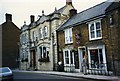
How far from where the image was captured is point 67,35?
28359 millimetres

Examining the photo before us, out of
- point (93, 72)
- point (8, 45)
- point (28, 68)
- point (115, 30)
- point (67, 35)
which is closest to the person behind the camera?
point (115, 30)

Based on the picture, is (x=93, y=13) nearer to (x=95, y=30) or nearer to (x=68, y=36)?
(x=95, y=30)

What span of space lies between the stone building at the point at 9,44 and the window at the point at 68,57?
82.5 feet

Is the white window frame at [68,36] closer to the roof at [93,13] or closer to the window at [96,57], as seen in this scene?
the roof at [93,13]

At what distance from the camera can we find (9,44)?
5212 cm

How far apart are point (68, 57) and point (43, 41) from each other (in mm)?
7275

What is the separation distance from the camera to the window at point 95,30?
22.6m

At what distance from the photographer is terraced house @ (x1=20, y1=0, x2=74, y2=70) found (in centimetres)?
3130

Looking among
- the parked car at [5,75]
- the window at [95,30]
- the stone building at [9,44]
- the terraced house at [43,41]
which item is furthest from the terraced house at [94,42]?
the stone building at [9,44]

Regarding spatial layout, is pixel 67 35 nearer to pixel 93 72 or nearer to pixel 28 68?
pixel 93 72

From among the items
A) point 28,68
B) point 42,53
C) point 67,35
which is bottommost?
point 28,68

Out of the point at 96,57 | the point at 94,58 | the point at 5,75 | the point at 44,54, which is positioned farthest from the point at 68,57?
the point at 5,75

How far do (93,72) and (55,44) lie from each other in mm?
9539

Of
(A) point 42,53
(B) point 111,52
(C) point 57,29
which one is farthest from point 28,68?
(B) point 111,52
